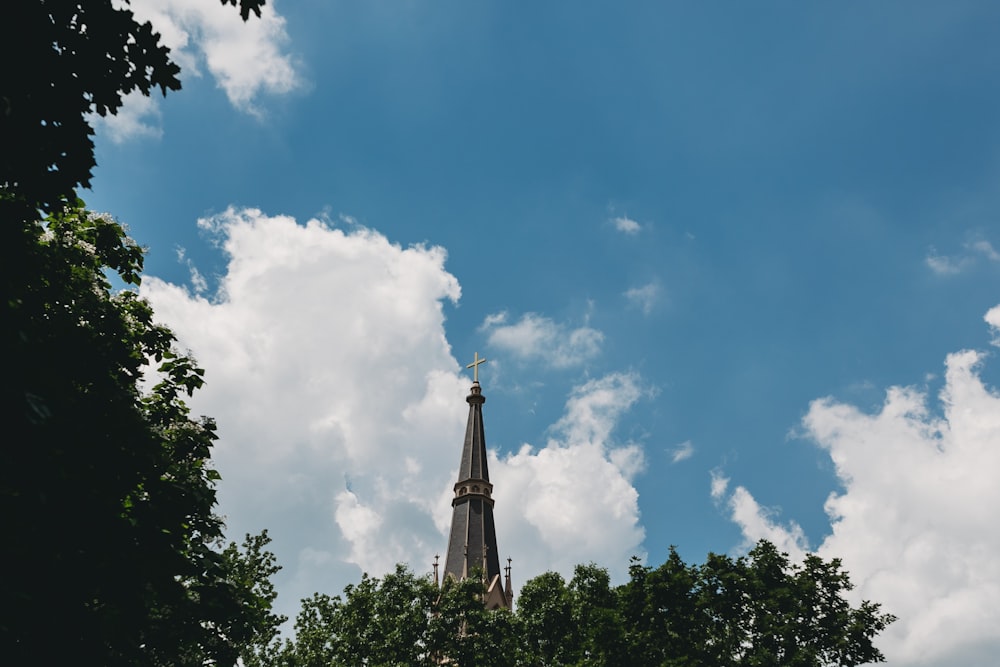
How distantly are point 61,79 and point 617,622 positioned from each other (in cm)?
2746

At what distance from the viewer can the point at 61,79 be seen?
9148 mm

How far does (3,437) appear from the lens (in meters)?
7.44

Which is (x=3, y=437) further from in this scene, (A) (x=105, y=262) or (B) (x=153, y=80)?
(A) (x=105, y=262)

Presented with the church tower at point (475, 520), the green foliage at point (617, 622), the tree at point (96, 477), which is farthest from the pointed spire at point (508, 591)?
the tree at point (96, 477)

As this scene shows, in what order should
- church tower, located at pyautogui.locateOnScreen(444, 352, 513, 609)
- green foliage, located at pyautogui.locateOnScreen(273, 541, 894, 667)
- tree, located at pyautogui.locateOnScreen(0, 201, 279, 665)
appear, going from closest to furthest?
tree, located at pyautogui.locateOnScreen(0, 201, 279, 665)
green foliage, located at pyautogui.locateOnScreen(273, 541, 894, 667)
church tower, located at pyautogui.locateOnScreen(444, 352, 513, 609)

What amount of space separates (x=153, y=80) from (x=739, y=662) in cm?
2826

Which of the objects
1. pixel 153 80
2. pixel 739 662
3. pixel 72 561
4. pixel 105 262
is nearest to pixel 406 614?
pixel 739 662

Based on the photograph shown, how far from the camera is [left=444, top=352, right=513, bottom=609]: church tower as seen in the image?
60.5 m

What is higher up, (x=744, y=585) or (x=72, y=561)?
(x=744, y=585)

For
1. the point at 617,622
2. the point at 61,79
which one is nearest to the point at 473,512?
the point at 617,622

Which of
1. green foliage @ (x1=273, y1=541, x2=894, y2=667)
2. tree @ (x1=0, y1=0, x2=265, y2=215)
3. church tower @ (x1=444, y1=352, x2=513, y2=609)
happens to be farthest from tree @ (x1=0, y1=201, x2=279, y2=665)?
church tower @ (x1=444, y1=352, x2=513, y2=609)

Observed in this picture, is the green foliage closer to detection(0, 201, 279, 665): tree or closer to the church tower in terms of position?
detection(0, 201, 279, 665): tree

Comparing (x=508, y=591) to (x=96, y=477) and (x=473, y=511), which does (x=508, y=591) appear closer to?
(x=473, y=511)

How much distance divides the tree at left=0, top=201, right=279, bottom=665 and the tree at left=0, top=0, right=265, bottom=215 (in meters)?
0.93
